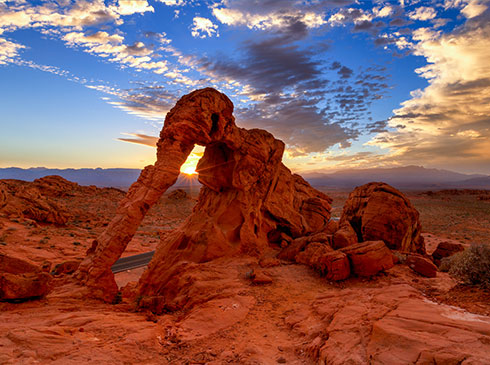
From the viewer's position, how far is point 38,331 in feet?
19.6

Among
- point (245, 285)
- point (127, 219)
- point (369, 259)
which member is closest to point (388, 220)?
point (369, 259)

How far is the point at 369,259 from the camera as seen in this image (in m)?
10.0

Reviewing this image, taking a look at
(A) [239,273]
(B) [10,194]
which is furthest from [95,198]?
(A) [239,273]

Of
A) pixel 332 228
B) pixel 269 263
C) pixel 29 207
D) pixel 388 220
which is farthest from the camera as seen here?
pixel 29 207

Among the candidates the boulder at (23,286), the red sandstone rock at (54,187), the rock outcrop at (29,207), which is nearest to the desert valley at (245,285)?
the boulder at (23,286)

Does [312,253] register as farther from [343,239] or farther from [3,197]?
[3,197]

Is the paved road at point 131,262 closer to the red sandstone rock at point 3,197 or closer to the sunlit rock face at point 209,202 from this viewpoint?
the sunlit rock face at point 209,202

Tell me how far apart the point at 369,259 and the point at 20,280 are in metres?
12.6

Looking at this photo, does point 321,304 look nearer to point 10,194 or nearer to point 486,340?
point 486,340

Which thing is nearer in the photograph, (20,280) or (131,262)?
(20,280)

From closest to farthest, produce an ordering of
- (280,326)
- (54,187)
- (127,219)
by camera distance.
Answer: (280,326) → (127,219) → (54,187)

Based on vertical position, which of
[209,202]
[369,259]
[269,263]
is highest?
[209,202]

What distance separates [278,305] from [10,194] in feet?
119

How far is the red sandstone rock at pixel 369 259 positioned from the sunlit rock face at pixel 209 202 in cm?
532
